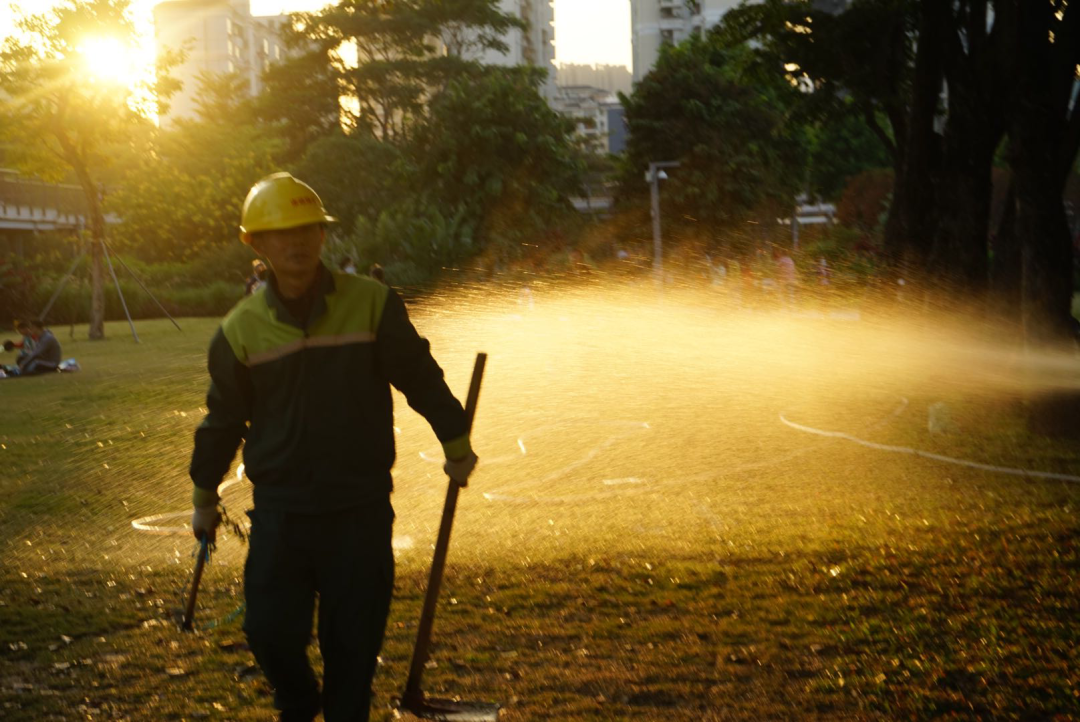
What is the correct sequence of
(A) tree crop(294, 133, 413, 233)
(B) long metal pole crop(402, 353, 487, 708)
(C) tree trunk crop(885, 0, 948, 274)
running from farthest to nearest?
(A) tree crop(294, 133, 413, 233)
(C) tree trunk crop(885, 0, 948, 274)
(B) long metal pole crop(402, 353, 487, 708)

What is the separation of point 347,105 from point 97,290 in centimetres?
3876

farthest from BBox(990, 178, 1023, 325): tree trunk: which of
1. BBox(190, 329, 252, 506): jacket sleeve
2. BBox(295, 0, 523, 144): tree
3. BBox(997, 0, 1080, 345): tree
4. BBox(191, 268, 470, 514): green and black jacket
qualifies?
BBox(295, 0, 523, 144): tree

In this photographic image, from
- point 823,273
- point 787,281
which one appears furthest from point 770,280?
point 787,281

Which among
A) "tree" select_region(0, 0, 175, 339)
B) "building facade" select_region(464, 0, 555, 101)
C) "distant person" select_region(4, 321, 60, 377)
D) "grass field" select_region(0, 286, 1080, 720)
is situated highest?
"building facade" select_region(464, 0, 555, 101)

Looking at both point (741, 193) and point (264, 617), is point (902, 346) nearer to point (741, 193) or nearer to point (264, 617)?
point (264, 617)

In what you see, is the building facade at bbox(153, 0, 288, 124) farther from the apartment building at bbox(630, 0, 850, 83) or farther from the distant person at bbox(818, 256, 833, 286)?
the distant person at bbox(818, 256, 833, 286)

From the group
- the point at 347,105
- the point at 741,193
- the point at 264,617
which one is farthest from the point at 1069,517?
the point at 347,105

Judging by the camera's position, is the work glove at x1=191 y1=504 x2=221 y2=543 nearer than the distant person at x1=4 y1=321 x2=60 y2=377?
Yes

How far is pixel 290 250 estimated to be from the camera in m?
4.36

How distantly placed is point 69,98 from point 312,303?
101ft

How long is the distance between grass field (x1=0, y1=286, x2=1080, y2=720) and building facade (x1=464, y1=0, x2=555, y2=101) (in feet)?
270

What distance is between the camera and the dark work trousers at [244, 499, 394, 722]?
4.32 metres

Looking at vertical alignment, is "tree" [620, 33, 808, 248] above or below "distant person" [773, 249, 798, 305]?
above

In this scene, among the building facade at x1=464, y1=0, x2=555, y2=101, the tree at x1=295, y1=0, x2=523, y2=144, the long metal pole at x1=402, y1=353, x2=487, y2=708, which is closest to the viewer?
the long metal pole at x1=402, y1=353, x2=487, y2=708
